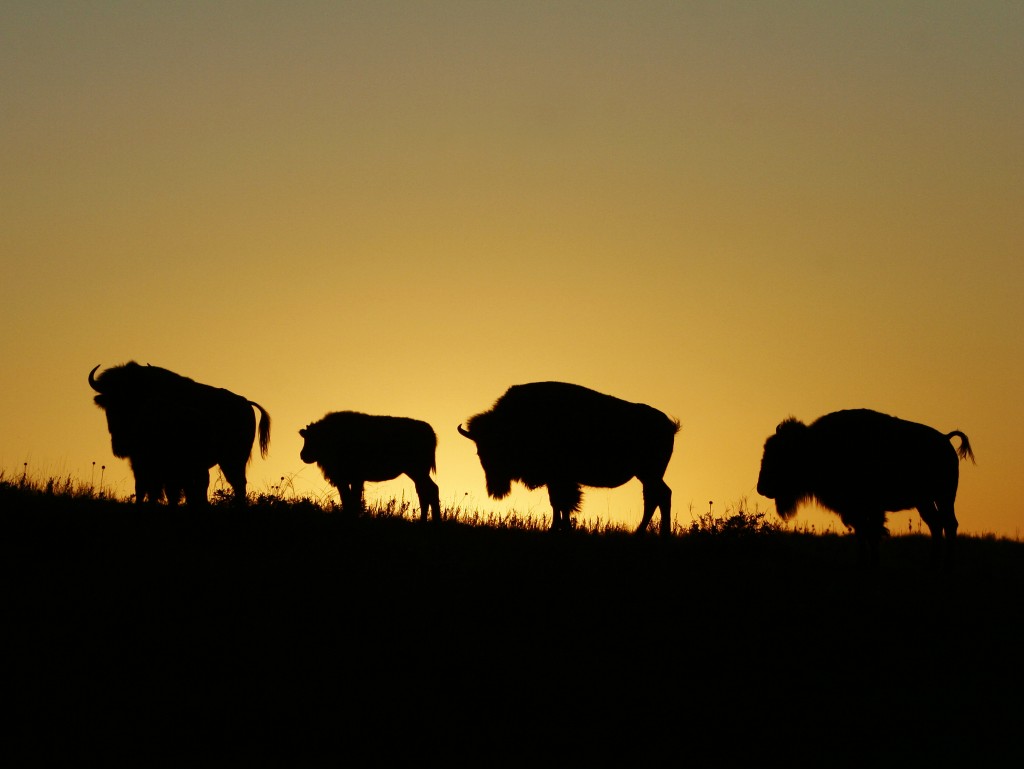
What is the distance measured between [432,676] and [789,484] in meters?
7.87

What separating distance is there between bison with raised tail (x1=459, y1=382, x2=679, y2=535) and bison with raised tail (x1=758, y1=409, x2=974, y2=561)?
1781mm

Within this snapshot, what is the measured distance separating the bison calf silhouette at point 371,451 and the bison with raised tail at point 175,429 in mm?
2014

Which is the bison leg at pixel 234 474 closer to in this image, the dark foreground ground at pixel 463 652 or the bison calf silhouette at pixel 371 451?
the bison calf silhouette at pixel 371 451

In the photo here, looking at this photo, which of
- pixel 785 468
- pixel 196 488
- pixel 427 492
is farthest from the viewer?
pixel 427 492

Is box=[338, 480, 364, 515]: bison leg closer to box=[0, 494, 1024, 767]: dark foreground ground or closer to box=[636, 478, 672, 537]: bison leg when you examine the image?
box=[636, 478, 672, 537]: bison leg

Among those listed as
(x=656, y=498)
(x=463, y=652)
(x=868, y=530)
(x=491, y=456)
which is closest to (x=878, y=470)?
(x=868, y=530)

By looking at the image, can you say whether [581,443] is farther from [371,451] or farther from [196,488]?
[196,488]

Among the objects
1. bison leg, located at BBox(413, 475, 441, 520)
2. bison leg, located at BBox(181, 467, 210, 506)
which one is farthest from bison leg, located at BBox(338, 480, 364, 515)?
bison leg, located at BBox(181, 467, 210, 506)

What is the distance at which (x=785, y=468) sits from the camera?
45.5 ft

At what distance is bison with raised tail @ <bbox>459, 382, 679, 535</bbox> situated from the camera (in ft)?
47.1

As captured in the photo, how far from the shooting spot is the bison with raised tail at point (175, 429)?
12000 mm

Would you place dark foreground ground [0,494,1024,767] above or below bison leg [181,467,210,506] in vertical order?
below

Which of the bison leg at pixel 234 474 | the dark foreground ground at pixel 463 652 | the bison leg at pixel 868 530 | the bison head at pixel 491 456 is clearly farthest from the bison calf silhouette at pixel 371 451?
the bison leg at pixel 868 530

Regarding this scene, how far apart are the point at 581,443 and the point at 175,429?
191 inches
